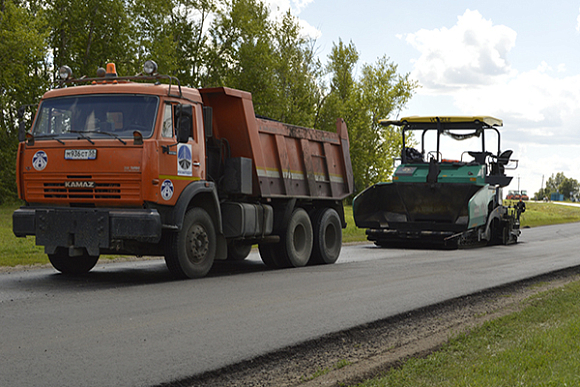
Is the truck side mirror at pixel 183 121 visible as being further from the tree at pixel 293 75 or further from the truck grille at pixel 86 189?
the tree at pixel 293 75

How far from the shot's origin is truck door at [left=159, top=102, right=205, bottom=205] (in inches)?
380

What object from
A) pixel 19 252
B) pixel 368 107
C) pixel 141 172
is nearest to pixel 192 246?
pixel 141 172

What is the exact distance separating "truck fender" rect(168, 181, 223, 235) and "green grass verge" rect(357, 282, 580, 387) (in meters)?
4.51

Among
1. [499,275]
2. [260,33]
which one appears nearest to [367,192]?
[499,275]

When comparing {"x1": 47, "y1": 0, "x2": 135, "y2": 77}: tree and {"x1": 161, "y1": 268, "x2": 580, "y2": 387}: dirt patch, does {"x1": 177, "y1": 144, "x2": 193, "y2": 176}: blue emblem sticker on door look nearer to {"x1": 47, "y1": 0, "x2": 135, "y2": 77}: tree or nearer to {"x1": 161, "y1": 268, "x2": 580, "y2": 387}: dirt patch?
{"x1": 161, "y1": 268, "x2": 580, "y2": 387}: dirt patch

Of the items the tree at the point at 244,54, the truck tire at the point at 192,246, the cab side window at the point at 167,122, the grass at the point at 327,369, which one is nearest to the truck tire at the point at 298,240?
the truck tire at the point at 192,246

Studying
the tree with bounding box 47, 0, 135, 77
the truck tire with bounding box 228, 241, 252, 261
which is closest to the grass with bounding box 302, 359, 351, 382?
the truck tire with bounding box 228, 241, 252, 261

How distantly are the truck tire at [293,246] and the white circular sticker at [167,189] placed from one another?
11.7 feet

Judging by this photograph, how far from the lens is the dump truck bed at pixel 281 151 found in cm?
1160

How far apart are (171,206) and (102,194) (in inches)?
37.6

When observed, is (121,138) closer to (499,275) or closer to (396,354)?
(396,354)

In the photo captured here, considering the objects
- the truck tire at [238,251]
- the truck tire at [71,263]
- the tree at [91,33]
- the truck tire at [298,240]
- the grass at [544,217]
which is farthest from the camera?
the grass at [544,217]

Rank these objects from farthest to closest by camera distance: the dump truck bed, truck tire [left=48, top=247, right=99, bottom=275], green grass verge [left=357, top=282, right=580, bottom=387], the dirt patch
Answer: the dump truck bed → truck tire [left=48, top=247, right=99, bottom=275] → the dirt patch → green grass verge [left=357, top=282, right=580, bottom=387]

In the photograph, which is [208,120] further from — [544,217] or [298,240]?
[544,217]
